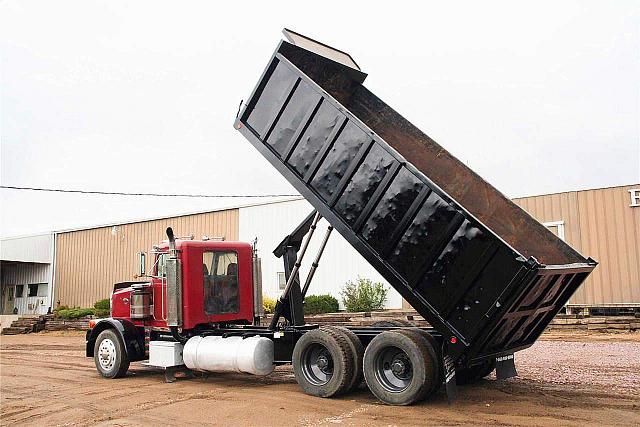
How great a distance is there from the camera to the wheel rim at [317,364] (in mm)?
8906

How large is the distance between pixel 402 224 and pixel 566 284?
240 cm

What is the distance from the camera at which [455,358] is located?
7.60 meters

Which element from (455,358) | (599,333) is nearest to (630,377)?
(455,358)

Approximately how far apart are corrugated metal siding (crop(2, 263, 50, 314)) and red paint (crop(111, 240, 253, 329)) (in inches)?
1114

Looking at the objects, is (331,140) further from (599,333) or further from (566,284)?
(599,333)

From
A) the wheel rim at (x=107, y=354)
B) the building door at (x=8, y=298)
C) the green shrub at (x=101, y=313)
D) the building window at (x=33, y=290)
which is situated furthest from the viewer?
the building door at (x=8, y=298)

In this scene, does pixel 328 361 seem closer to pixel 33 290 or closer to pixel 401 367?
pixel 401 367

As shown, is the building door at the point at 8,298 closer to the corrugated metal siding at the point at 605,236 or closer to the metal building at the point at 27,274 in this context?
the metal building at the point at 27,274

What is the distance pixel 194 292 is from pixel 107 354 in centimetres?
219

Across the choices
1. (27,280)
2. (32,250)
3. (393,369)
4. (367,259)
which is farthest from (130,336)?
(27,280)

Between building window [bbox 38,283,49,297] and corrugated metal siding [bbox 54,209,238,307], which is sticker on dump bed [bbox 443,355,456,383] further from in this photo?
building window [bbox 38,283,49,297]

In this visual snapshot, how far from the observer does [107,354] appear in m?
11.5

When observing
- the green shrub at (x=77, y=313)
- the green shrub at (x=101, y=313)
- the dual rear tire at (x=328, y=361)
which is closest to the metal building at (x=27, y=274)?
the green shrub at (x=77, y=313)

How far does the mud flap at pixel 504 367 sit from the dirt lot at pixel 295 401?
25cm
